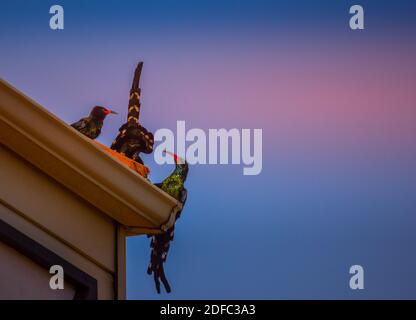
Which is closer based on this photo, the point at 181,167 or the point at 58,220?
the point at 58,220

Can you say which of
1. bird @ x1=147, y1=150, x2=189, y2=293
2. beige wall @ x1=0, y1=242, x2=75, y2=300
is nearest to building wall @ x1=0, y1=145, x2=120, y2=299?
beige wall @ x1=0, y1=242, x2=75, y2=300

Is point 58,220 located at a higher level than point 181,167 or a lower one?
lower

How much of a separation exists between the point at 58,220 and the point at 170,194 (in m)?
7.77

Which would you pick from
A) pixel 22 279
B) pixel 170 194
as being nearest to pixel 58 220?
pixel 22 279

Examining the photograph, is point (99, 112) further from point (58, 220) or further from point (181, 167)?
point (58, 220)

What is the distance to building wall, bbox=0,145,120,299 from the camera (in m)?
5.33

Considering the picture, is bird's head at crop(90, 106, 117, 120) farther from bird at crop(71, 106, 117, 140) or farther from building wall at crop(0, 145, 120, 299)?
building wall at crop(0, 145, 120, 299)

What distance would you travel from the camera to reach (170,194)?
13.2 metres

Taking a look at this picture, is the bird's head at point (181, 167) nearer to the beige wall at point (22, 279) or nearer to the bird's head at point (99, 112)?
the bird's head at point (99, 112)

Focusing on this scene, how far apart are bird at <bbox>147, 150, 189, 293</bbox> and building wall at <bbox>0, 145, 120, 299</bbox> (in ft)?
23.8

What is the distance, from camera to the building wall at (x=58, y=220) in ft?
17.5
